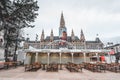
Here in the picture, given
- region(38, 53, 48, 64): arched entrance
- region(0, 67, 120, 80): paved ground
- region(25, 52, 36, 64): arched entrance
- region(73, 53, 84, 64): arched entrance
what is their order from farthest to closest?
1. region(73, 53, 84, 64): arched entrance
2. region(38, 53, 48, 64): arched entrance
3. region(25, 52, 36, 64): arched entrance
4. region(0, 67, 120, 80): paved ground

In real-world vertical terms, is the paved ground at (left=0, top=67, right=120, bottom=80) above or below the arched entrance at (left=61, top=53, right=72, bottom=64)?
below

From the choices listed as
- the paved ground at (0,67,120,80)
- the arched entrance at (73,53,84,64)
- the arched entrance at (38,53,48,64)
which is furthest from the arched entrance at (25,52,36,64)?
the paved ground at (0,67,120,80)

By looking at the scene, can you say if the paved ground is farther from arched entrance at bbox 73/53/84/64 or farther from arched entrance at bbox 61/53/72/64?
arched entrance at bbox 73/53/84/64

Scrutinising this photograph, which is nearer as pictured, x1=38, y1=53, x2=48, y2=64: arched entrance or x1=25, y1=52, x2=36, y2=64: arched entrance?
x1=25, y1=52, x2=36, y2=64: arched entrance

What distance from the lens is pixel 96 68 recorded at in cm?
1839

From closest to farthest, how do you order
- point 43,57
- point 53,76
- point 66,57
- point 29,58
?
point 53,76
point 29,58
point 43,57
point 66,57

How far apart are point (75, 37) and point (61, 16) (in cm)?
1756

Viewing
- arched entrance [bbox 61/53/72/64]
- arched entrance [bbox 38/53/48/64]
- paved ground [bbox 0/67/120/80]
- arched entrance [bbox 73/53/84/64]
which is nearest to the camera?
paved ground [bbox 0/67/120/80]

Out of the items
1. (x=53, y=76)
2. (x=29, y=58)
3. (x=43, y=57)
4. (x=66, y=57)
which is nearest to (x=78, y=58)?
(x=66, y=57)

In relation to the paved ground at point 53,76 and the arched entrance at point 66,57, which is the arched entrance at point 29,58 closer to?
the arched entrance at point 66,57

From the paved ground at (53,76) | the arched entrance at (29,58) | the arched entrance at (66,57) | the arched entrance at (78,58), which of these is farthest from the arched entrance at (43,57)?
the paved ground at (53,76)

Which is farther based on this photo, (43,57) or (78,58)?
(78,58)

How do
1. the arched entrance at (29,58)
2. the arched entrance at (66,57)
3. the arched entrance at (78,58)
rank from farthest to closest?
the arched entrance at (78,58), the arched entrance at (66,57), the arched entrance at (29,58)

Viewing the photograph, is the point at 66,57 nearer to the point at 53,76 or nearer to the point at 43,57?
A: the point at 43,57
